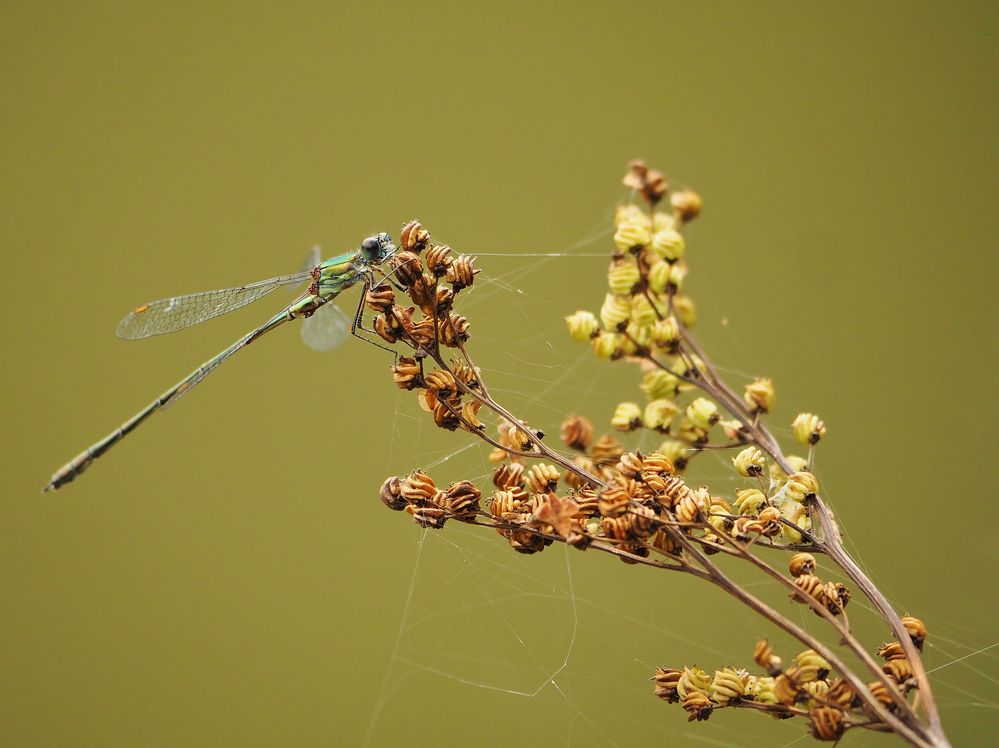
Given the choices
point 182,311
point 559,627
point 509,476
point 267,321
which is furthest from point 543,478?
point 559,627

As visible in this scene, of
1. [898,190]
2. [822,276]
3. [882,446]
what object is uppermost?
[898,190]

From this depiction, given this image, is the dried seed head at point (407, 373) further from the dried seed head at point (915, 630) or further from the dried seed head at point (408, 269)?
the dried seed head at point (915, 630)

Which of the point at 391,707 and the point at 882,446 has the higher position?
the point at 882,446

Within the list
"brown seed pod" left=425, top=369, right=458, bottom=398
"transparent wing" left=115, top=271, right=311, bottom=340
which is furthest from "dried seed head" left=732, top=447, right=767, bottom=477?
"transparent wing" left=115, top=271, right=311, bottom=340

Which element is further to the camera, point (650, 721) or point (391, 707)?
point (391, 707)

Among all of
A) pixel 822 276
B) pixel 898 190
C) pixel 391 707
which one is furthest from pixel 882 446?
pixel 391 707

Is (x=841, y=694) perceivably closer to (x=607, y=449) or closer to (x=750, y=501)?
(x=750, y=501)

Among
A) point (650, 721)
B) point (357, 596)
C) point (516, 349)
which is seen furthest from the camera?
point (357, 596)

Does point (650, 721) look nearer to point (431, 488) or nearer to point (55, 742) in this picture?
point (431, 488)

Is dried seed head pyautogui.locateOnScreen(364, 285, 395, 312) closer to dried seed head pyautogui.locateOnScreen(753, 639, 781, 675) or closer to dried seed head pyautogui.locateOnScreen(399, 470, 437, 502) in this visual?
dried seed head pyautogui.locateOnScreen(399, 470, 437, 502)
